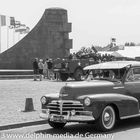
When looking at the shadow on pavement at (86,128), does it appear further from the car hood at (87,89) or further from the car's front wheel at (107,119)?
the car hood at (87,89)

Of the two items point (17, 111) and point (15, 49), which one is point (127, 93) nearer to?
point (17, 111)

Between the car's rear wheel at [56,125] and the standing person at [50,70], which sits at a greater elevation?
the standing person at [50,70]

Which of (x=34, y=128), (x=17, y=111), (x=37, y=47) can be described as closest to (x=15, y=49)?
(x=37, y=47)

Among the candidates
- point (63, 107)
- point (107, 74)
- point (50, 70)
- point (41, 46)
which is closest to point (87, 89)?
point (63, 107)

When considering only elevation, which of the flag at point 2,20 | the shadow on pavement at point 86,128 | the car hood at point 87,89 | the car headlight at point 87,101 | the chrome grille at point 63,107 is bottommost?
the shadow on pavement at point 86,128

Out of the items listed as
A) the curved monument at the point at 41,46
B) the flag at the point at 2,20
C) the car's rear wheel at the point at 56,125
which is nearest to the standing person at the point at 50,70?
the curved monument at the point at 41,46

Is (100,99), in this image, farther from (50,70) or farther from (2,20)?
(2,20)

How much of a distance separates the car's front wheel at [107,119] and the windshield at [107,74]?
3.78 feet

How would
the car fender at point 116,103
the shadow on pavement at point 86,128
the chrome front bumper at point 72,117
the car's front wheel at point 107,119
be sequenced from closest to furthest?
the chrome front bumper at point 72,117 < the car fender at point 116,103 < the car's front wheel at point 107,119 < the shadow on pavement at point 86,128

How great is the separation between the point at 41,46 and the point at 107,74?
30.9 m

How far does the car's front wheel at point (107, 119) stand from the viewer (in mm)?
10742

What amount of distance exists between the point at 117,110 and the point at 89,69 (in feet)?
5.98

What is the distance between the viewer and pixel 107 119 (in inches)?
432

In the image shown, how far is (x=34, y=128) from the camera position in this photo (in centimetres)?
1197
